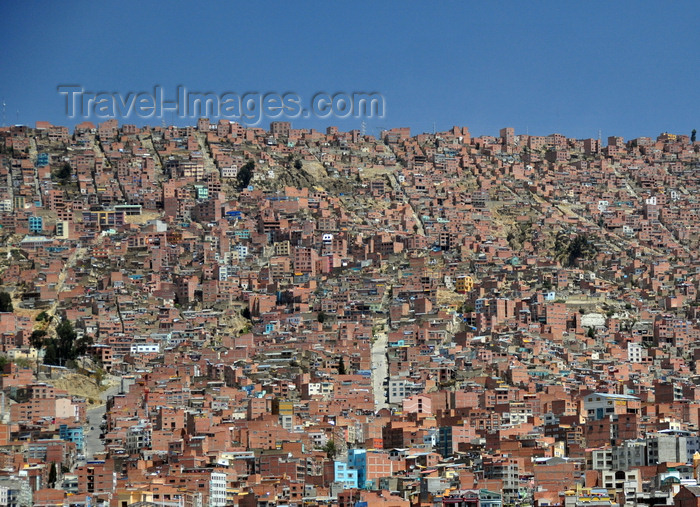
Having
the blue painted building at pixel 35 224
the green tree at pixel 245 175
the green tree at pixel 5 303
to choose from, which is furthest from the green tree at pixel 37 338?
the green tree at pixel 245 175

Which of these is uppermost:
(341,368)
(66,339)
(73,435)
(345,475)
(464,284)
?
(464,284)

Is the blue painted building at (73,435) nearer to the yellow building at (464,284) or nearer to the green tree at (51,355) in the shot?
the green tree at (51,355)

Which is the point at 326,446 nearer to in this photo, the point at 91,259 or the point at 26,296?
the point at 26,296

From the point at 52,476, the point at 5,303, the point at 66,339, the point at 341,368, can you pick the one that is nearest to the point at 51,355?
the point at 66,339

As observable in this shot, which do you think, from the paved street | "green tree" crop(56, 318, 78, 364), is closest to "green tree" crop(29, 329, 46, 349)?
"green tree" crop(56, 318, 78, 364)

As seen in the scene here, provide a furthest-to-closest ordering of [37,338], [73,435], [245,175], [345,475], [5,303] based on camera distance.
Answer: [245,175]
[5,303]
[37,338]
[73,435]
[345,475]

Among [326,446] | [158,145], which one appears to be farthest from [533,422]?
[158,145]

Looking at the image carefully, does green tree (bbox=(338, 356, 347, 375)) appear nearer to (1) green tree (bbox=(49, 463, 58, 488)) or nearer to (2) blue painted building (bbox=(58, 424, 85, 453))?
(2) blue painted building (bbox=(58, 424, 85, 453))

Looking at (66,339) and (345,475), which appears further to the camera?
(66,339)

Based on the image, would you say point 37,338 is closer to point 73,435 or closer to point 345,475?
point 73,435
